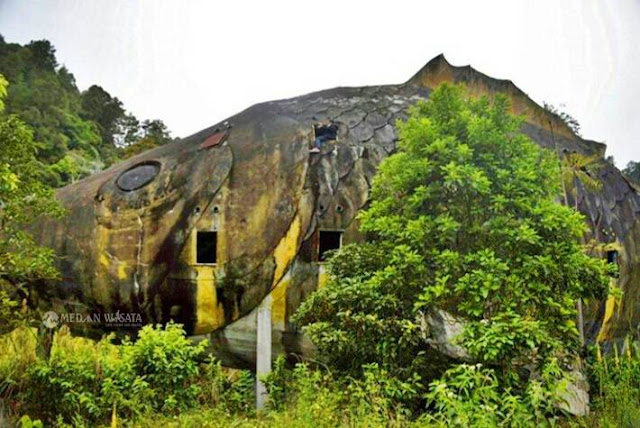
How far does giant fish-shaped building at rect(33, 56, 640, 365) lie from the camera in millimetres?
6031

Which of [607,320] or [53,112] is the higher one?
[53,112]

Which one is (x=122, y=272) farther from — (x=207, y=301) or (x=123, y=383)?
(x=123, y=383)

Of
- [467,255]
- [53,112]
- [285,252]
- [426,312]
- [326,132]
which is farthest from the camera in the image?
[53,112]

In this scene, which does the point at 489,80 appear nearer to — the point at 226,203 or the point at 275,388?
the point at 226,203

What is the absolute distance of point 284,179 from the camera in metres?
6.21

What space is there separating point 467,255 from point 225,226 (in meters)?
2.98

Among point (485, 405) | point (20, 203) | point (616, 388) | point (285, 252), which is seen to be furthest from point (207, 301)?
point (616, 388)

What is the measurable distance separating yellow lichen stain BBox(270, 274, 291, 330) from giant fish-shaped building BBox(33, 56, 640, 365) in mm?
12

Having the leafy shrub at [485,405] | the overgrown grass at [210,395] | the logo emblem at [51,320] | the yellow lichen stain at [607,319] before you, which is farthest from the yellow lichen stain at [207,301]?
the yellow lichen stain at [607,319]

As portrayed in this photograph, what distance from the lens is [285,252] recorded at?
6.00 metres

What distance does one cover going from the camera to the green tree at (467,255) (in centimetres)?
443

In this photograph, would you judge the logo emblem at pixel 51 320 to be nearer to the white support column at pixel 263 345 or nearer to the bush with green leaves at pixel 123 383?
the bush with green leaves at pixel 123 383

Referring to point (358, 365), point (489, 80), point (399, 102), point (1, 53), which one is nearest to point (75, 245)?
point (358, 365)

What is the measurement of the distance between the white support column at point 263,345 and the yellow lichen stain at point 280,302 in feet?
0.24
